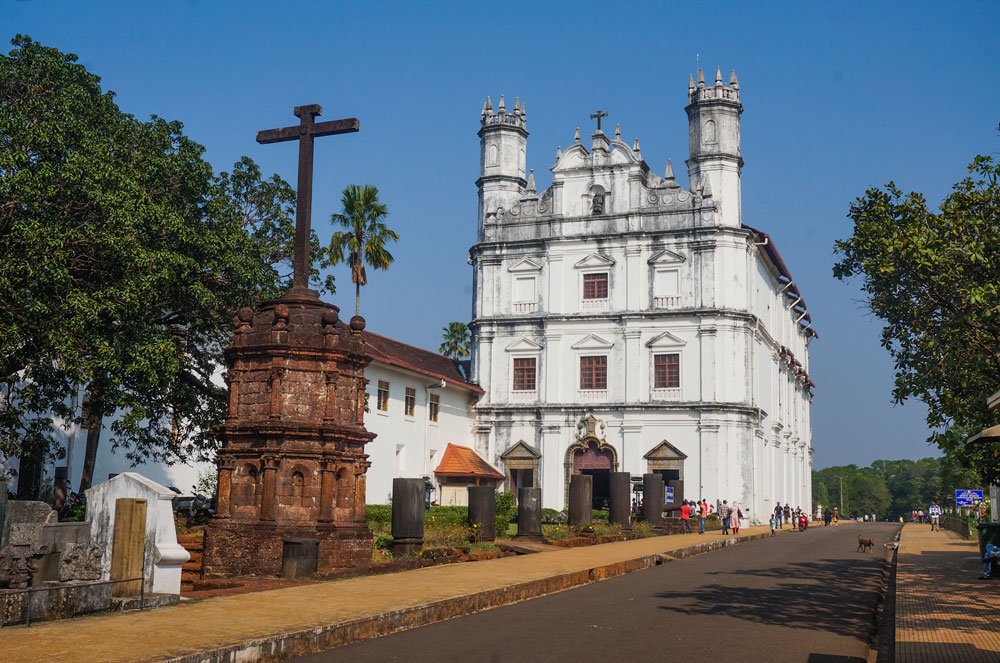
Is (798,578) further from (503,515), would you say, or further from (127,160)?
(127,160)

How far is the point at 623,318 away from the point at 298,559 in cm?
3202

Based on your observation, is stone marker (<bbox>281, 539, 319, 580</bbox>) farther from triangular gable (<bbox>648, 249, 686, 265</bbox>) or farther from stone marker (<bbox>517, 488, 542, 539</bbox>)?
triangular gable (<bbox>648, 249, 686, 265</bbox>)

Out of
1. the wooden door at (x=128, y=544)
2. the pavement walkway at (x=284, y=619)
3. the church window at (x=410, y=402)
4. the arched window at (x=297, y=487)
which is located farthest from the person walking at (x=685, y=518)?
the wooden door at (x=128, y=544)

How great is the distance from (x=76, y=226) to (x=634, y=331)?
96.8ft

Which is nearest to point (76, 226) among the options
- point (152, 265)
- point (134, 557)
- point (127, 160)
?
point (152, 265)

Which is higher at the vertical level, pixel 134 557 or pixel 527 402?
pixel 527 402

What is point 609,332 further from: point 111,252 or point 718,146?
point 111,252

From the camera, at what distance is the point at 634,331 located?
148ft

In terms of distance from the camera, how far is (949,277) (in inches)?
623

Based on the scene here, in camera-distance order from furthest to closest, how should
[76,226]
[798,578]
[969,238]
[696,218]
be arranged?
[696,218]
[76,226]
[798,578]
[969,238]

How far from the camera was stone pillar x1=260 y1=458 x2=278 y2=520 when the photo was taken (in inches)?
615

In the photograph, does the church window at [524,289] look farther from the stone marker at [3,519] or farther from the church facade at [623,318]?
the stone marker at [3,519]

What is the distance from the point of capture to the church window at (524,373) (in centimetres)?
4672

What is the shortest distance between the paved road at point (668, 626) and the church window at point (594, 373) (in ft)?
91.9
